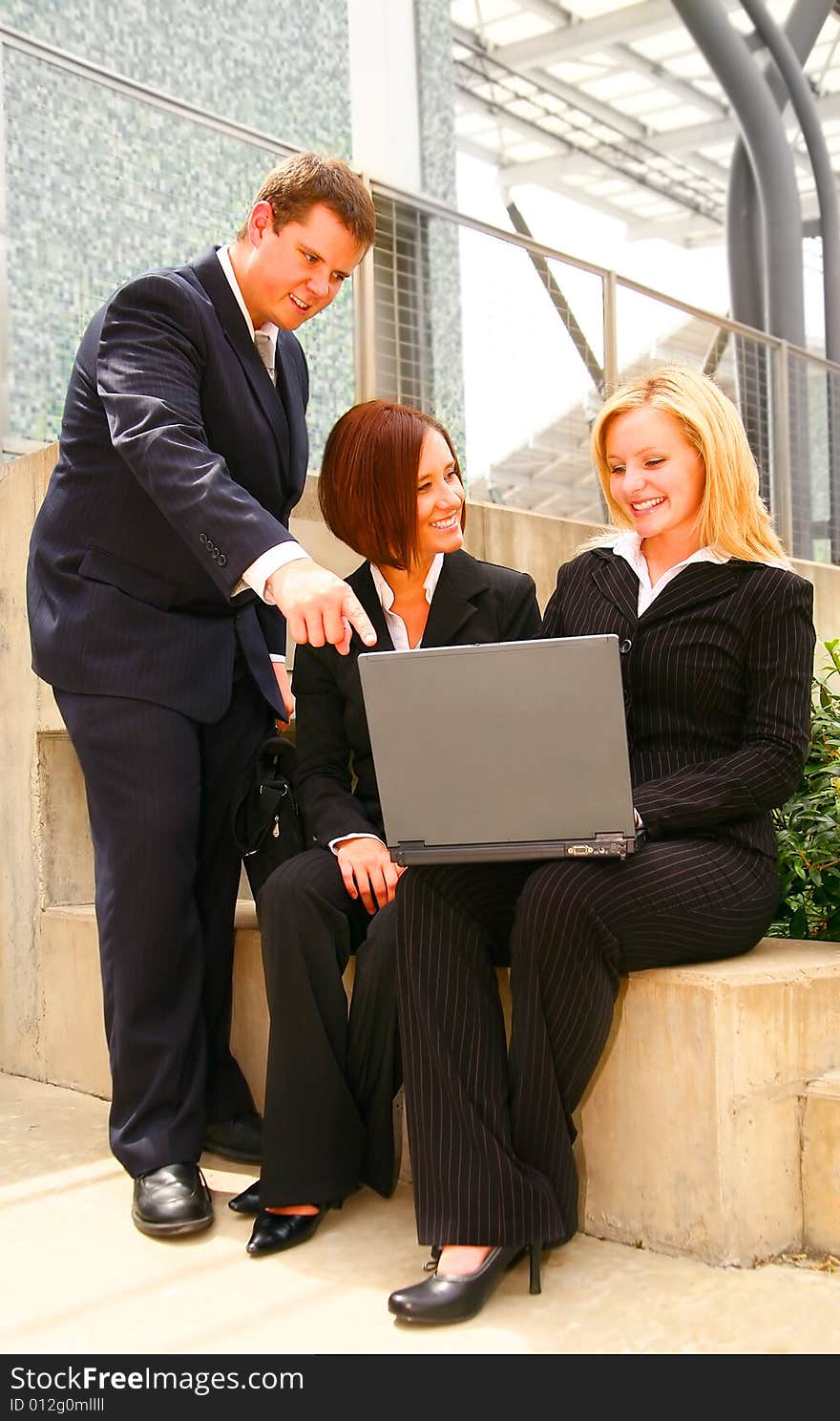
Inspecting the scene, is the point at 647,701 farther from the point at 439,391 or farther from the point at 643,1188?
the point at 439,391

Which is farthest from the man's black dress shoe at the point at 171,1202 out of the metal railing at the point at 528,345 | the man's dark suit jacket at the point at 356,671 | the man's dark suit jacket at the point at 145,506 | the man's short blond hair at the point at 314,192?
the metal railing at the point at 528,345

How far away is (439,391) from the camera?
4441 mm

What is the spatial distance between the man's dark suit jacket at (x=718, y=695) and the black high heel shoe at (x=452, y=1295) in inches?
25.4

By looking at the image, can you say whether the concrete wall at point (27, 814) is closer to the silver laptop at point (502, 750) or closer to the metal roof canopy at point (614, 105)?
the silver laptop at point (502, 750)

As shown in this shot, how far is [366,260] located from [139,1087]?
2653 millimetres

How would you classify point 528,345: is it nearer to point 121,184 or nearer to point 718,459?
point 121,184

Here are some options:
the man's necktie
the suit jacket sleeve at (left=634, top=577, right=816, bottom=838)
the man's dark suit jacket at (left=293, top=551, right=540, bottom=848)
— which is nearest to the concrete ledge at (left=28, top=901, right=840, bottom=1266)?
the suit jacket sleeve at (left=634, top=577, right=816, bottom=838)

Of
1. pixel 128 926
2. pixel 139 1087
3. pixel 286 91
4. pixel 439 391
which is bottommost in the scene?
pixel 139 1087

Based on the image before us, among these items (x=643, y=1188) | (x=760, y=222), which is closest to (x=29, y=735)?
(x=643, y=1188)

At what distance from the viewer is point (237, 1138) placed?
252 centimetres

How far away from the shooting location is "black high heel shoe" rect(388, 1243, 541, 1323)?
1752 mm

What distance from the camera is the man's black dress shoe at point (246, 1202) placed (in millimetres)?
2227

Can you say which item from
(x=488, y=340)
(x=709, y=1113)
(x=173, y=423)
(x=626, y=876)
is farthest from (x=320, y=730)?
(x=488, y=340)

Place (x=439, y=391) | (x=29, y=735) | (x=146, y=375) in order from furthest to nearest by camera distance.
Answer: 1. (x=439, y=391)
2. (x=29, y=735)
3. (x=146, y=375)
